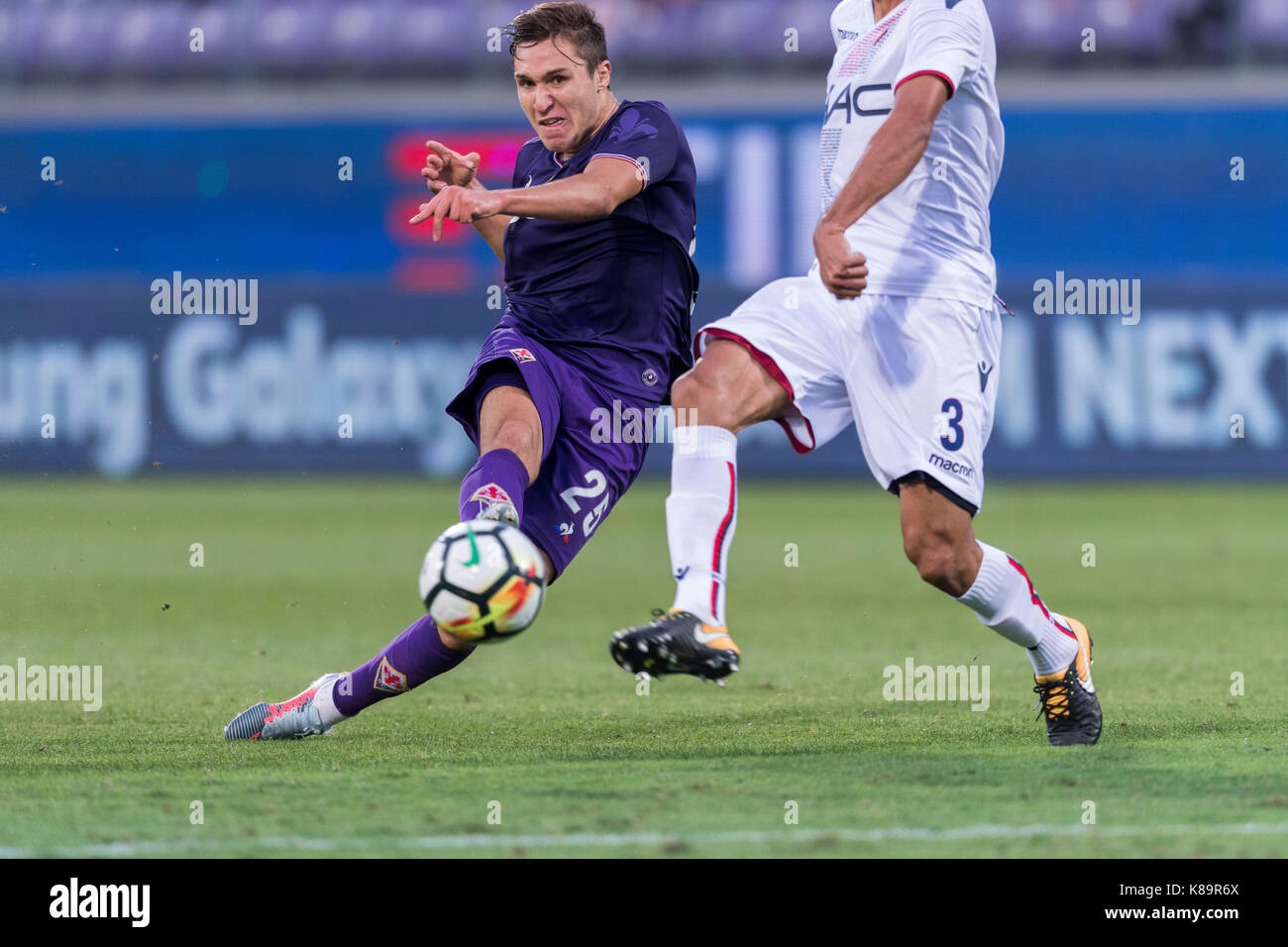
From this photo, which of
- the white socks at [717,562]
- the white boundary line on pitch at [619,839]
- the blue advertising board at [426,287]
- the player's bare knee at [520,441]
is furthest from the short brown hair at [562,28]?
the blue advertising board at [426,287]

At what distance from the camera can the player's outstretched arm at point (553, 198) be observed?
14.1 feet

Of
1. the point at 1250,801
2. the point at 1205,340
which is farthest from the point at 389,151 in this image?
the point at 1250,801

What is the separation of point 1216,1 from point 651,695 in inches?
517

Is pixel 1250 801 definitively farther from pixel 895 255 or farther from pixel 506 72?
pixel 506 72

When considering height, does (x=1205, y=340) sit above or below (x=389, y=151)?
below

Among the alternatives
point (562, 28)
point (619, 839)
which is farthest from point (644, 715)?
point (562, 28)

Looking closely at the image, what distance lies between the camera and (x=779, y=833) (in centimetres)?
368

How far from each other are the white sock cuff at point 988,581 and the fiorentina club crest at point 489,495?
1.32m

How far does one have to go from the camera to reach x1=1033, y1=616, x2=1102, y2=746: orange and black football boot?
488cm

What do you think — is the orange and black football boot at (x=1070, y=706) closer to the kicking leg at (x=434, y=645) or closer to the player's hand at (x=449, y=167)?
the kicking leg at (x=434, y=645)

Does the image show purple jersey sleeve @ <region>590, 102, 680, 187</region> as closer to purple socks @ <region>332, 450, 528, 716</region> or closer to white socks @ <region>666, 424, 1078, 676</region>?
white socks @ <region>666, 424, 1078, 676</region>

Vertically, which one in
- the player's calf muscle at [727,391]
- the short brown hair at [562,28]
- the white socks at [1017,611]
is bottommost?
the white socks at [1017,611]

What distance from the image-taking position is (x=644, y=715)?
18.5 ft
